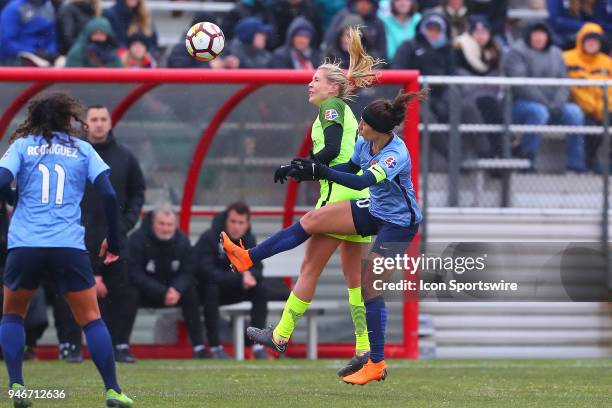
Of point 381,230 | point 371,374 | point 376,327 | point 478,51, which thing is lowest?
point 371,374

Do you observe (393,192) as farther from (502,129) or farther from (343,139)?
(502,129)

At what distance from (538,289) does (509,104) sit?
1.82 meters

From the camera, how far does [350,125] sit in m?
8.70

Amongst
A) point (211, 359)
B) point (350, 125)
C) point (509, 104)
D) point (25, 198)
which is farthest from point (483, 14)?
point (25, 198)

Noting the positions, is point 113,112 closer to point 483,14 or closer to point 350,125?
point 350,125

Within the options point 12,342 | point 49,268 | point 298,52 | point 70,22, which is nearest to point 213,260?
point 298,52

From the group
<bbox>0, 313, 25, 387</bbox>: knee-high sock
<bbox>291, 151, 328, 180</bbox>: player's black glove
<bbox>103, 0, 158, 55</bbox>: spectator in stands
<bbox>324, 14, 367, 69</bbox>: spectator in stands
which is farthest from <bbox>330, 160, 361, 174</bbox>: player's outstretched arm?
<bbox>103, 0, 158, 55</bbox>: spectator in stands

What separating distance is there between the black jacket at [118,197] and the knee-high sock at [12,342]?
3598mm

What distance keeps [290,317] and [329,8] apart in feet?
25.0

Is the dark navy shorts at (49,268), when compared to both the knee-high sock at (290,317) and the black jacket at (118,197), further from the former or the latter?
the black jacket at (118,197)

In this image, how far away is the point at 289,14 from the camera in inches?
589

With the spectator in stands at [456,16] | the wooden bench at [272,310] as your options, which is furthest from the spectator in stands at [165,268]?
the spectator in stands at [456,16]

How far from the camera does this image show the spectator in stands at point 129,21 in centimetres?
1415

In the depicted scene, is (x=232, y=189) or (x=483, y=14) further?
(x=483, y=14)
